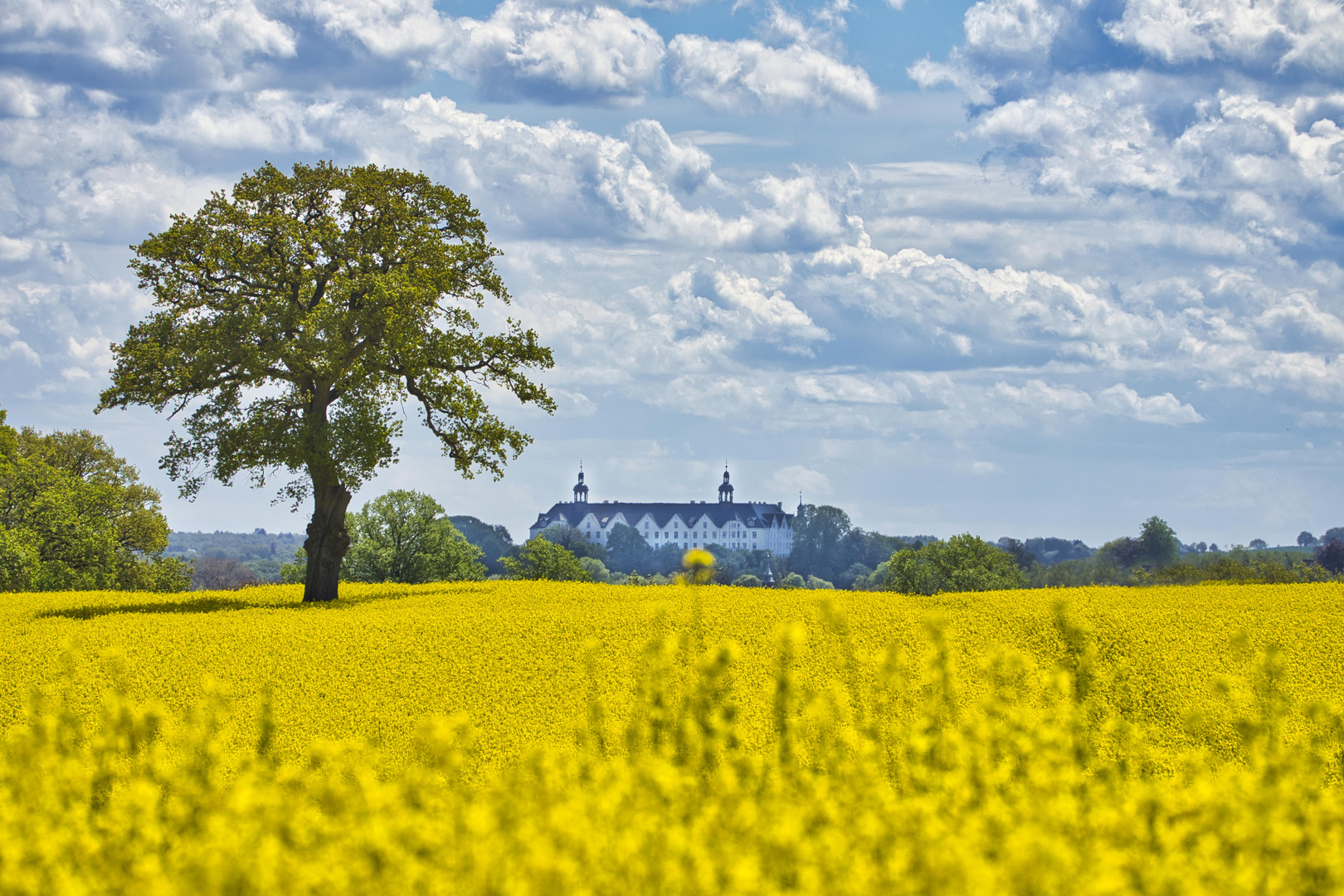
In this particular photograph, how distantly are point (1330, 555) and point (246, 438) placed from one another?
72.6m

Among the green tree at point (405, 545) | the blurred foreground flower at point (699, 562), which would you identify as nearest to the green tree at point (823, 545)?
the green tree at point (405, 545)

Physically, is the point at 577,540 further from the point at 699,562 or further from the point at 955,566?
the point at 699,562

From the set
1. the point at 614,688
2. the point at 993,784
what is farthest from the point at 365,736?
the point at 993,784

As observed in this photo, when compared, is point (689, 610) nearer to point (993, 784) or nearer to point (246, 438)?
point (993, 784)

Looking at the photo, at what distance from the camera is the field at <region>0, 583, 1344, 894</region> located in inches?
281

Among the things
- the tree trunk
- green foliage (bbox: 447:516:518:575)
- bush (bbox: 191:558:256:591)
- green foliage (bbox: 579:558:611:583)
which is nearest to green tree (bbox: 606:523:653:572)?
green foliage (bbox: 447:516:518:575)

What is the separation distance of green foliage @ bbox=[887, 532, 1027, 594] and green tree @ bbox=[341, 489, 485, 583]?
22.6 m

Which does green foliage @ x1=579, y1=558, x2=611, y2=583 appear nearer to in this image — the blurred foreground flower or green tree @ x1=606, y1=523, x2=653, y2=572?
green tree @ x1=606, y1=523, x2=653, y2=572

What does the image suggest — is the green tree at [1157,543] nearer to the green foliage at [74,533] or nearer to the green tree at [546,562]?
the green tree at [546,562]

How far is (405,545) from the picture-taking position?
49.9 meters

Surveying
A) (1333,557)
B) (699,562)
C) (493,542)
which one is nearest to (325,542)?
(699,562)

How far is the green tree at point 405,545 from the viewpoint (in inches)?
1923

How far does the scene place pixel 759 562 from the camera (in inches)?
7480

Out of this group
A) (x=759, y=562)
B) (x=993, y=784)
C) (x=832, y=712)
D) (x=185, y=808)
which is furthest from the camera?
(x=759, y=562)
